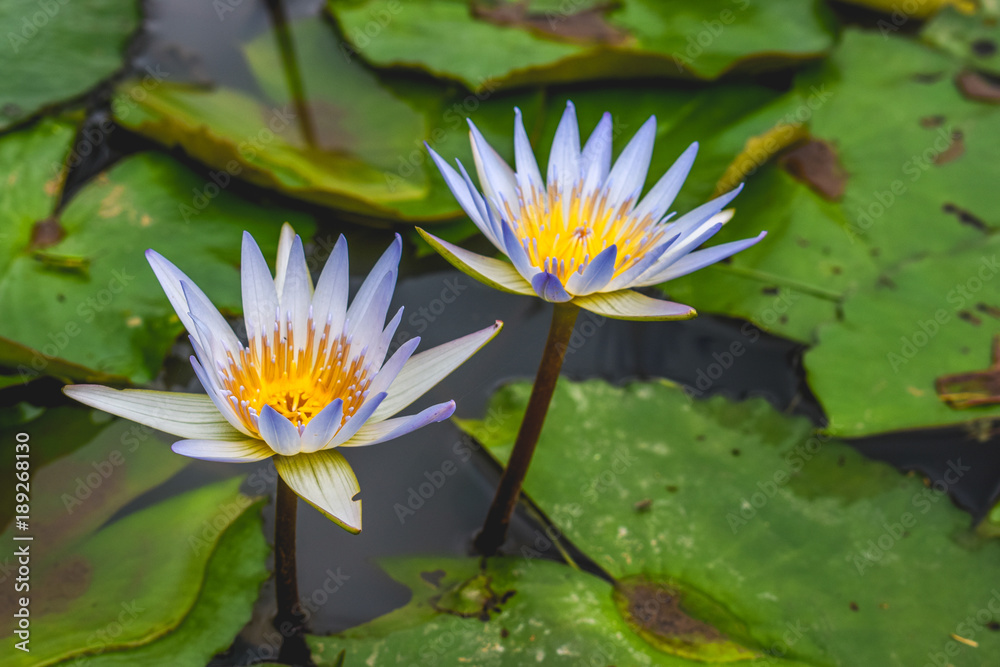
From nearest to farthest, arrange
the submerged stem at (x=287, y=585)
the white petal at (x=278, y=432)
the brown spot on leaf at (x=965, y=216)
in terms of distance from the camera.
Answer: the white petal at (x=278, y=432) → the submerged stem at (x=287, y=585) → the brown spot on leaf at (x=965, y=216)

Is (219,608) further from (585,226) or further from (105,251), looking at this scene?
(585,226)

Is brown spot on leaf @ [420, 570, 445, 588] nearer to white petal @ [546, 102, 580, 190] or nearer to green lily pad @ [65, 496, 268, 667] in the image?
green lily pad @ [65, 496, 268, 667]

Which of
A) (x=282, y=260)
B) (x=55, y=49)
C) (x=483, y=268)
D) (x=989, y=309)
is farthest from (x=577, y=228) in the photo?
(x=55, y=49)

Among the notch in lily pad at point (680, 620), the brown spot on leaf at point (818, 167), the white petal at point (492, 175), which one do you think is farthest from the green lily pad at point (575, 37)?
the notch in lily pad at point (680, 620)

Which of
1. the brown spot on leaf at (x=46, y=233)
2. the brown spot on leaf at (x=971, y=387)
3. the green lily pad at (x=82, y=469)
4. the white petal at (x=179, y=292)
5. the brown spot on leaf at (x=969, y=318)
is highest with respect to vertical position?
the white petal at (x=179, y=292)

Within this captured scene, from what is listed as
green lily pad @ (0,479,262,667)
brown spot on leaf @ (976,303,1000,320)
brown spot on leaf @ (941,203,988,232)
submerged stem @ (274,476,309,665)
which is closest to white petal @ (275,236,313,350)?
submerged stem @ (274,476,309,665)

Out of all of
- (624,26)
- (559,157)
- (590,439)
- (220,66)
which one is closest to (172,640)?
(590,439)

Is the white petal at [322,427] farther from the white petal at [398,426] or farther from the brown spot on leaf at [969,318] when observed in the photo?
the brown spot on leaf at [969,318]
